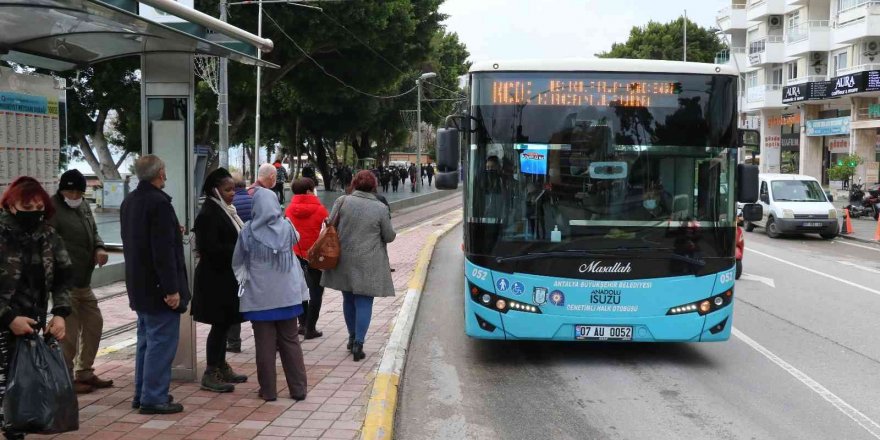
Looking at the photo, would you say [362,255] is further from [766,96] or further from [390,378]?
[766,96]

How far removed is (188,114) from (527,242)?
10.4ft

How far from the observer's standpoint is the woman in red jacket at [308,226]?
8719 millimetres

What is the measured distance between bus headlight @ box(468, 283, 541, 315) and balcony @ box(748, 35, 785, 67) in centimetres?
4915

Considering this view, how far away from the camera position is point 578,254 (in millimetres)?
7746

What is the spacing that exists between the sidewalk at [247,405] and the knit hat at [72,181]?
151cm

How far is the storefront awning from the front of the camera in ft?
15.6

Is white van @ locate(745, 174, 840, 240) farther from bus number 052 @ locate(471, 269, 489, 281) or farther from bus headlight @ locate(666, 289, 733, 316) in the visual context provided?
bus number 052 @ locate(471, 269, 489, 281)

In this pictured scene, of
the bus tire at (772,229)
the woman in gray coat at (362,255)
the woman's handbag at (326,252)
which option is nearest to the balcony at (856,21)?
the bus tire at (772,229)

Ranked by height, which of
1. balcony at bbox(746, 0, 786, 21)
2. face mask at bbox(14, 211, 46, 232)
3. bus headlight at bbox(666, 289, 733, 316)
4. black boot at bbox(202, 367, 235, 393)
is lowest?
black boot at bbox(202, 367, 235, 393)

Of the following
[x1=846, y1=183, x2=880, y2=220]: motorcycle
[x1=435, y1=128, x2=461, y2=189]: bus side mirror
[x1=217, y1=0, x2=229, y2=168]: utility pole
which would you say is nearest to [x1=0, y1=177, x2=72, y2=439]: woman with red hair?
[x1=435, y1=128, x2=461, y2=189]: bus side mirror

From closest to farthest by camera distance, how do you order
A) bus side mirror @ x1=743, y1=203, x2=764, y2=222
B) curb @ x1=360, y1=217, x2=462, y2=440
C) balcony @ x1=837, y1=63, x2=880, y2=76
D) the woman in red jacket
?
curb @ x1=360, y1=217, x2=462, y2=440 < the woman in red jacket < bus side mirror @ x1=743, y1=203, x2=764, y2=222 < balcony @ x1=837, y1=63, x2=880, y2=76

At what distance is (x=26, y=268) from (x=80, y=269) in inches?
64.5

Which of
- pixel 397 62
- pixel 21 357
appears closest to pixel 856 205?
pixel 397 62

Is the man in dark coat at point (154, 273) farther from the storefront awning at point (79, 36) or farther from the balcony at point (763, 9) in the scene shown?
the balcony at point (763, 9)
